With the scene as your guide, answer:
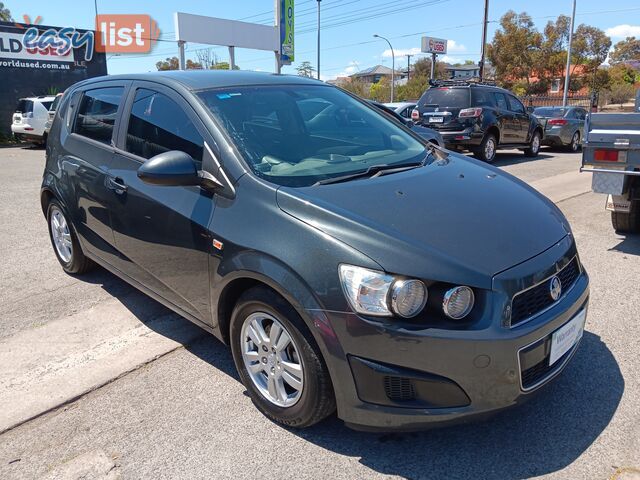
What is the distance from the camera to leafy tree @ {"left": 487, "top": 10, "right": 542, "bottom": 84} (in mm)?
49562

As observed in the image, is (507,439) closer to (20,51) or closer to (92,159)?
(92,159)

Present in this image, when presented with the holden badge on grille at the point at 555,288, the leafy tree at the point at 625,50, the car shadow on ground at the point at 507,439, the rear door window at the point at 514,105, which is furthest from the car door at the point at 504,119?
the leafy tree at the point at 625,50

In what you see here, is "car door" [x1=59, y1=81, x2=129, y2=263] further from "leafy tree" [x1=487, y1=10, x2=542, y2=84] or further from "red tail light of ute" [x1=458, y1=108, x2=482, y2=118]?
"leafy tree" [x1=487, y1=10, x2=542, y2=84]

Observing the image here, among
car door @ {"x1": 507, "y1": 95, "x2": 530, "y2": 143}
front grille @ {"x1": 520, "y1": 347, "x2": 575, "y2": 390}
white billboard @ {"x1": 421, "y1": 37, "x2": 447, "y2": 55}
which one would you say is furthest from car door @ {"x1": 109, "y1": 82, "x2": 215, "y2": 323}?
white billboard @ {"x1": 421, "y1": 37, "x2": 447, "y2": 55}

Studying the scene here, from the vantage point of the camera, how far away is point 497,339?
219 cm

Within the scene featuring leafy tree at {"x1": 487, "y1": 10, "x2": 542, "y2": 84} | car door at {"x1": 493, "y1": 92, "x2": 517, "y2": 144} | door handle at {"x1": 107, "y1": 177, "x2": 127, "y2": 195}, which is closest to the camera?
door handle at {"x1": 107, "y1": 177, "x2": 127, "y2": 195}

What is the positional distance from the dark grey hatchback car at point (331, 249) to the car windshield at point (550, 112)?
14475 millimetres

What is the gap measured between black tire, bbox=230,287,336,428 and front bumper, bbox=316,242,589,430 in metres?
0.10

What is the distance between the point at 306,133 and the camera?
338cm

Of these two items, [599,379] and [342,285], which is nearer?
[342,285]

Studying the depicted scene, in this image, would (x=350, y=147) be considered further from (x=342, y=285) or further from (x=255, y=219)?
(x=342, y=285)

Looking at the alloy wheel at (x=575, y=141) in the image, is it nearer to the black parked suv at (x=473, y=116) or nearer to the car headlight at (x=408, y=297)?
the black parked suv at (x=473, y=116)

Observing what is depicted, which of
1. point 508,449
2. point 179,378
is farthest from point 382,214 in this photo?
point 179,378

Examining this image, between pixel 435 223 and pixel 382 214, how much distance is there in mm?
251
